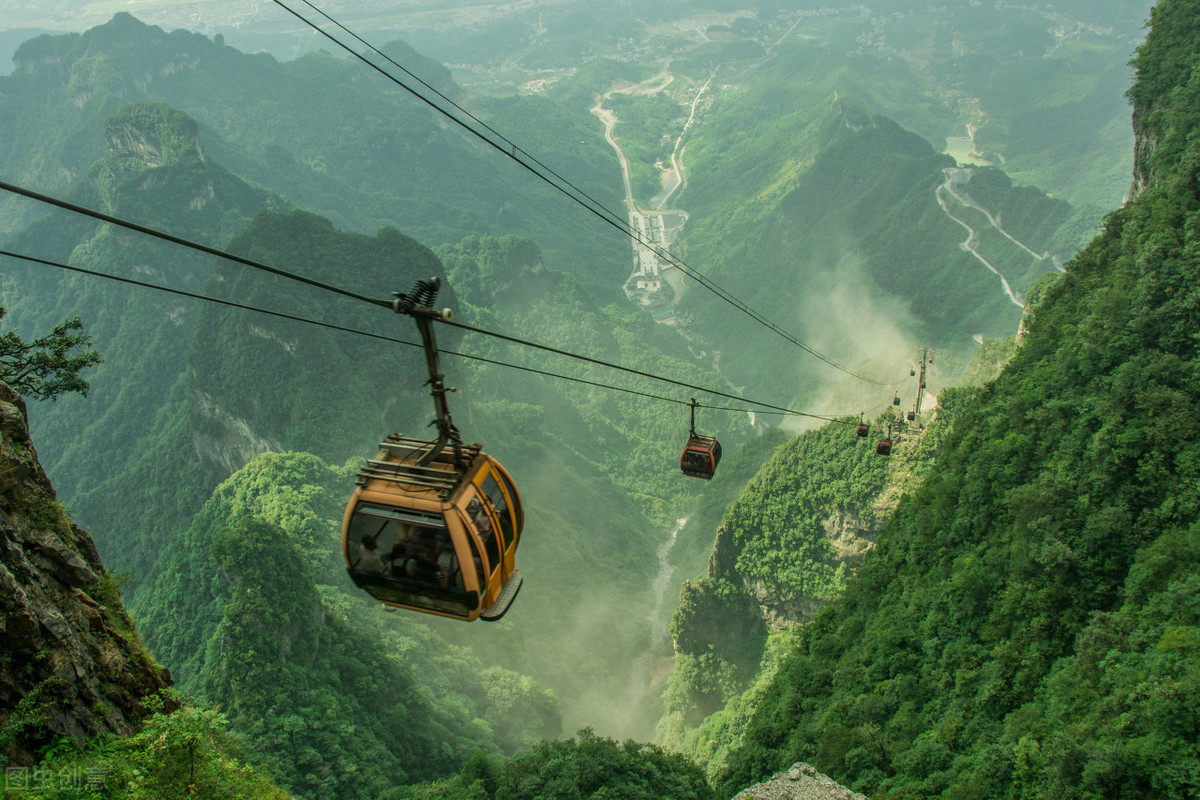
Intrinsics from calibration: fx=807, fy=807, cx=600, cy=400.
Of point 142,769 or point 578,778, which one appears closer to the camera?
point 142,769

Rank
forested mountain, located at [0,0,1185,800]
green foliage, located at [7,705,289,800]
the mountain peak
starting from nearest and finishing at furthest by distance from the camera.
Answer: green foliage, located at [7,705,289,800]
forested mountain, located at [0,0,1185,800]
the mountain peak

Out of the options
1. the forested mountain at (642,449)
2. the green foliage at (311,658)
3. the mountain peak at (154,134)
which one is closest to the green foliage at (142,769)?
the forested mountain at (642,449)

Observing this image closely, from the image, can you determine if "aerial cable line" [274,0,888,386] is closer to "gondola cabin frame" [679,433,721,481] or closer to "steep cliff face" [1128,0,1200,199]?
"gondola cabin frame" [679,433,721,481]

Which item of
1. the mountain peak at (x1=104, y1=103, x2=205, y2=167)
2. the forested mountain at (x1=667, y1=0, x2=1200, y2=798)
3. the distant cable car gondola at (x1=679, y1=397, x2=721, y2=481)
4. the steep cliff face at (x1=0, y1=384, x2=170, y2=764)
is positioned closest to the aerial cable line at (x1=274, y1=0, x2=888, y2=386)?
the distant cable car gondola at (x1=679, y1=397, x2=721, y2=481)

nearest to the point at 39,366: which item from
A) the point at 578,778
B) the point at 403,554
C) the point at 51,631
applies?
the point at 51,631

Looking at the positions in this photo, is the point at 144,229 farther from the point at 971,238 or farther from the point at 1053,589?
the point at 971,238
